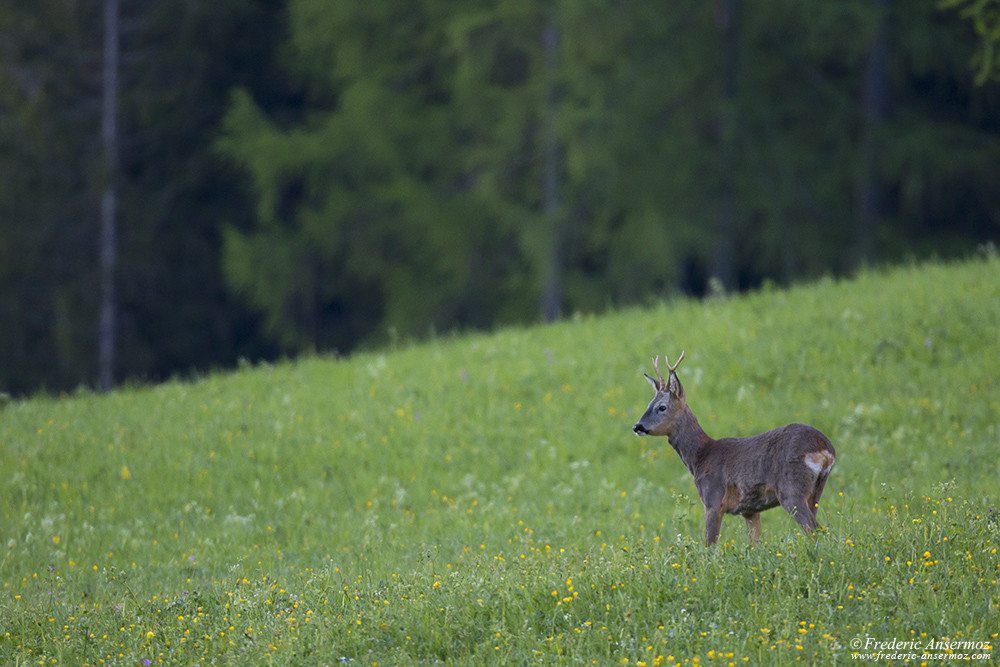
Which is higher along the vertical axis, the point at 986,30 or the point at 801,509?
the point at 986,30

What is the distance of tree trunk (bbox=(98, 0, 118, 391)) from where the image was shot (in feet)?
95.6

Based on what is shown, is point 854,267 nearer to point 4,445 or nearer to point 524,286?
point 524,286

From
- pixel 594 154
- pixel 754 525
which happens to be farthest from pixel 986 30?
pixel 594 154

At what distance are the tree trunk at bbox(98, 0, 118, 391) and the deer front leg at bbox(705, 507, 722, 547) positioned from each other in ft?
80.8

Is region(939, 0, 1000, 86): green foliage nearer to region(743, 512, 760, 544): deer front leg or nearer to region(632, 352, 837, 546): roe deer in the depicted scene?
region(632, 352, 837, 546): roe deer

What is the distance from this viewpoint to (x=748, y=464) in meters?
7.27

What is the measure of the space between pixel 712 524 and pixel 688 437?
709 mm

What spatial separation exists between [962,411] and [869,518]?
3.98 m

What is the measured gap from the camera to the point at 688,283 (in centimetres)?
2984

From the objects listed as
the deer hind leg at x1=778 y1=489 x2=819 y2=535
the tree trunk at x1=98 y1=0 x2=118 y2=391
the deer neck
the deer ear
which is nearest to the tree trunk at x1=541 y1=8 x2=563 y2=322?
the tree trunk at x1=98 y1=0 x2=118 y2=391

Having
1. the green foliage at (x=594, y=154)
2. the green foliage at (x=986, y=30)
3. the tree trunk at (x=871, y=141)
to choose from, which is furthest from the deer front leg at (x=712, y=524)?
the tree trunk at (x=871, y=141)

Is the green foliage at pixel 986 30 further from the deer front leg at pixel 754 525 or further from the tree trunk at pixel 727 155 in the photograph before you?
the tree trunk at pixel 727 155

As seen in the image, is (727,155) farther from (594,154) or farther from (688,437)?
(688,437)

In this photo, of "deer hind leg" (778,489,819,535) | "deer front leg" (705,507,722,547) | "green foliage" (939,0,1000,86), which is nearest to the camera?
"deer hind leg" (778,489,819,535)
